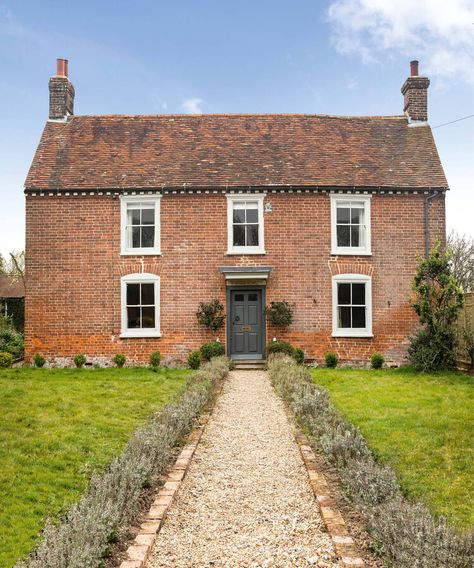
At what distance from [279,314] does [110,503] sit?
46.3 ft

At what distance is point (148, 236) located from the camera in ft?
65.0

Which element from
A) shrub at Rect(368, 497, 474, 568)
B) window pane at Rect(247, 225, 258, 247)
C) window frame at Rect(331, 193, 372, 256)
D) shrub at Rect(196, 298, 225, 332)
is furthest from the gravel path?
window frame at Rect(331, 193, 372, 256)

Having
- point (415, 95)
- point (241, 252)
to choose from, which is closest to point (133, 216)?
point (241, 252)

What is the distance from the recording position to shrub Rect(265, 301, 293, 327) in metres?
19.0

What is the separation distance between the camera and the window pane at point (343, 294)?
19578mm

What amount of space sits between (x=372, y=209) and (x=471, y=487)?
14.3 metres

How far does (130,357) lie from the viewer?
19.2 m

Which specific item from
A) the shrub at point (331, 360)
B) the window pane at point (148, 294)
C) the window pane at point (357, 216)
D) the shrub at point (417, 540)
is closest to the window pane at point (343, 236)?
the window pane at point (357, 216)

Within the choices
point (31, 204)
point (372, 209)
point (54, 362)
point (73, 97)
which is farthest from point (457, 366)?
point (73, 97)

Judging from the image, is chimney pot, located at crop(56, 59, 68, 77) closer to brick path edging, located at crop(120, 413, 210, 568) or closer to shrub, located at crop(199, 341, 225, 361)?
shrub, located at crop(199, 341, 225, 361)

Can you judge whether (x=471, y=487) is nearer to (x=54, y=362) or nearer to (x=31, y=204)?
(x=54, y=362)

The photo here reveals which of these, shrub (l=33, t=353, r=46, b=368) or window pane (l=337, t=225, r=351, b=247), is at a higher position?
window pane (l=337, t=225, r=351, b=247)

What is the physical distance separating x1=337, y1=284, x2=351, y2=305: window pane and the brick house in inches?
1.4

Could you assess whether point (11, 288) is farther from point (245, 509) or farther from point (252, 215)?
point (245, 509)
